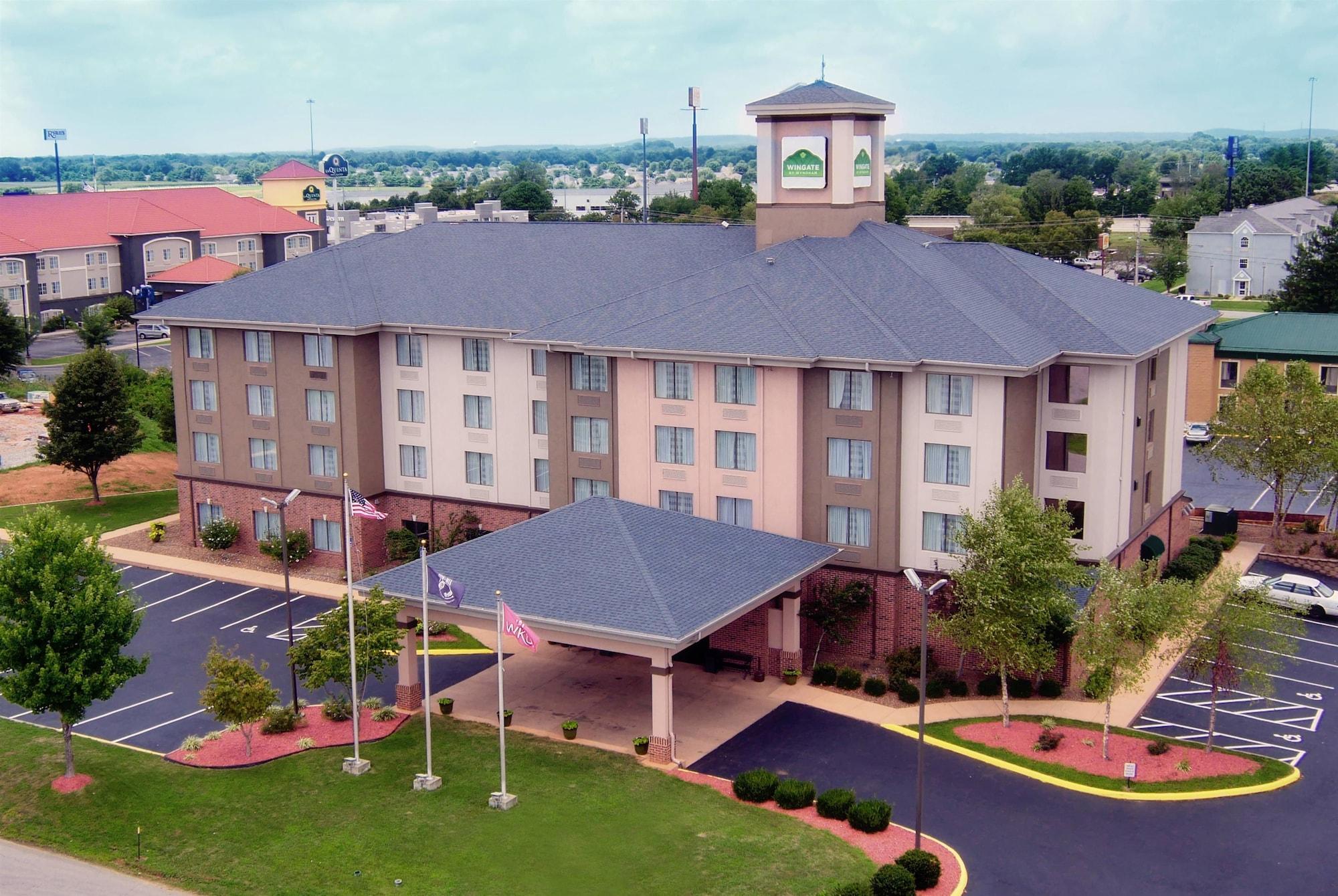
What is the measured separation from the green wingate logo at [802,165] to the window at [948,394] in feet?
39.3

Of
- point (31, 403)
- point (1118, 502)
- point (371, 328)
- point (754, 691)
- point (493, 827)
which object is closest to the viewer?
point (493, 827)

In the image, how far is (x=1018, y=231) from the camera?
149 meters

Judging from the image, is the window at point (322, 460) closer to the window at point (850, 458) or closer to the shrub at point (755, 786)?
the window at point (850, 458)

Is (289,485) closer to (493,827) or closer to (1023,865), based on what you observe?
(493,827)

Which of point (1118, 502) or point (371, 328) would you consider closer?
point (1118, 502)

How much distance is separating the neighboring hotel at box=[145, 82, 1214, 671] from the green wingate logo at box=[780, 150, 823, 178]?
0.30 feet

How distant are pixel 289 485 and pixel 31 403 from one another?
Answer: 42.9 m

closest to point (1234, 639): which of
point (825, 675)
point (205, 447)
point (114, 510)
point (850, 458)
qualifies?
point (825, 675)

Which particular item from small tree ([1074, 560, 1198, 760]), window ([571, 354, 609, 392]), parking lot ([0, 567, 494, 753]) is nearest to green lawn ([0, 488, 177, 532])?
parking lot ([0, 567, 494, 753])

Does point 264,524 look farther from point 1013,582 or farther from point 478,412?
point 1013,582

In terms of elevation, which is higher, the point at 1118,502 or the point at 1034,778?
the point at 1118,502

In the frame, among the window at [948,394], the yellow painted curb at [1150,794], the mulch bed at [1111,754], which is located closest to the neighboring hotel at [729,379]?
the window at [948,394]

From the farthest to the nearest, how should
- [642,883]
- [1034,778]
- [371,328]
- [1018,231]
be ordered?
[1018,231] < [371,328] < [1034,778] < [642,883]

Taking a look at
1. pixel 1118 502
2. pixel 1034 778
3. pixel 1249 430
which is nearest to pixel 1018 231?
pixel 1249 430
